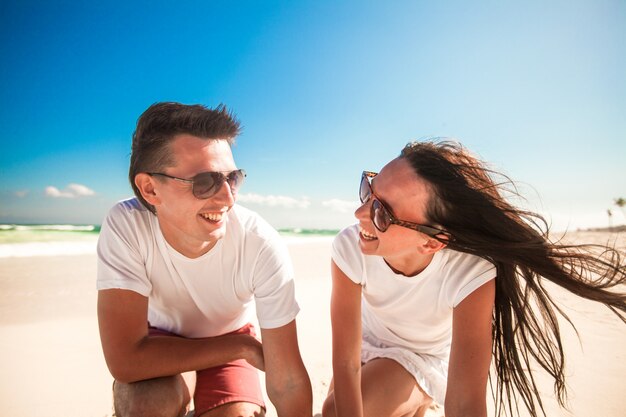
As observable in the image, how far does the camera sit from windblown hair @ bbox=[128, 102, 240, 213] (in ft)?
7.89

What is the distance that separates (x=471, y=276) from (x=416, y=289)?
1.31 feet

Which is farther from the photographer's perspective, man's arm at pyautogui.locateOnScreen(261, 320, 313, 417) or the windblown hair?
the windblown hair

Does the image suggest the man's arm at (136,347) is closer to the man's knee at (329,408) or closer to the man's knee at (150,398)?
the man's knee at (150,398)

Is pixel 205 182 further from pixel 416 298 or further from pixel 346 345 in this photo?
pixel 416 298

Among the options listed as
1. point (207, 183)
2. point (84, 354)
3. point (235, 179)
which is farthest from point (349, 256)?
point (84, 354)

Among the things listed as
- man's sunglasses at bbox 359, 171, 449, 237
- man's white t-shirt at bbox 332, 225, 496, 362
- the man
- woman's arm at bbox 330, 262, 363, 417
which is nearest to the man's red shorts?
the man

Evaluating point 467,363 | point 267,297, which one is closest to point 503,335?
point 467,363

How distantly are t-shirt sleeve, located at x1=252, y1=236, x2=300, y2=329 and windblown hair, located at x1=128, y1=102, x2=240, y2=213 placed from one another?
1.00m

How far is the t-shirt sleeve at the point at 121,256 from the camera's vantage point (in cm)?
210

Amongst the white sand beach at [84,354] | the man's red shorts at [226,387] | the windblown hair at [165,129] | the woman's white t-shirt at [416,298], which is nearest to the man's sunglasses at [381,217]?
the woman's white t-shirt at [416,298]

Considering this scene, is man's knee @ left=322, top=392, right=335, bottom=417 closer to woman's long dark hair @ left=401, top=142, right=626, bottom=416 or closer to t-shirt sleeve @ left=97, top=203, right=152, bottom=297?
woman's long dark hair @ left=401, top=142, right=626, bottom=416

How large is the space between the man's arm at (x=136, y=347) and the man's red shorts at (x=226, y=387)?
269 mm

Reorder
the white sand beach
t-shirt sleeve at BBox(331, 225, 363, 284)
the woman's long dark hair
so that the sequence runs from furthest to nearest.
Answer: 1. the white sand beach
2. t-shirt sleeve at BBox(331, 225, 363, 284)
3. the woman's long dark hair

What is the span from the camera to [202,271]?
2.36 m
